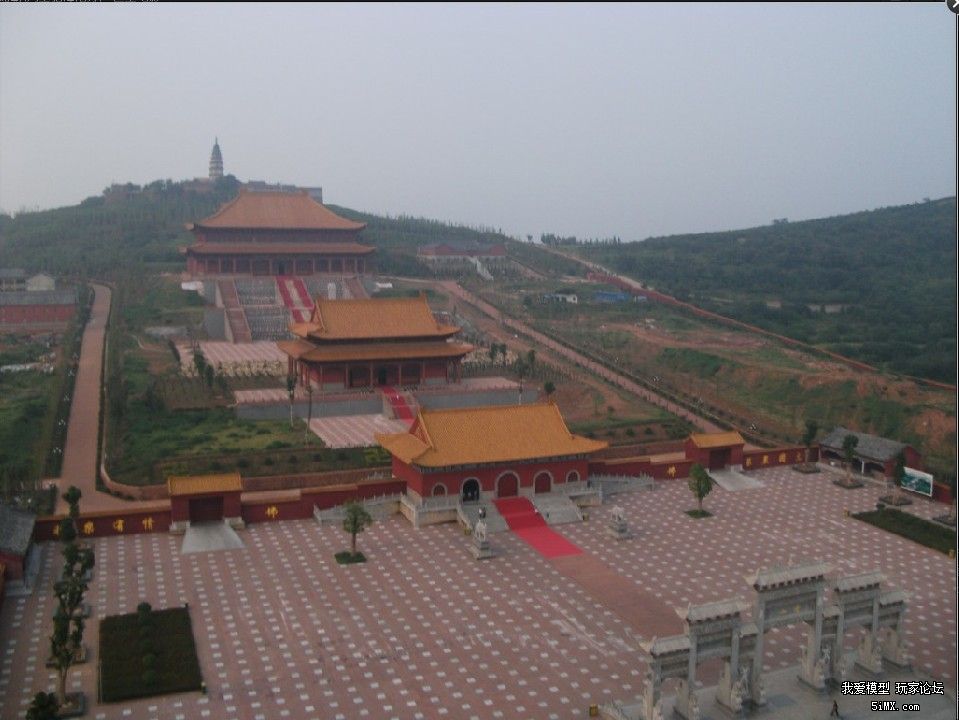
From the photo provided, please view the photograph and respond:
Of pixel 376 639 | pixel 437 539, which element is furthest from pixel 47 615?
pixel 437 539

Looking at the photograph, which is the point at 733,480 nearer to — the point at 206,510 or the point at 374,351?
the point at 374,351

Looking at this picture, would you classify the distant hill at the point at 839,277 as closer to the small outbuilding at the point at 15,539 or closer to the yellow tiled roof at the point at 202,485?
the yellow tiled roof at the point at 202,485

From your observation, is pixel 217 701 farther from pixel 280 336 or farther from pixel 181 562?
pixel 280 336

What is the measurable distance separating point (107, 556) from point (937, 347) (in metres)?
37.8

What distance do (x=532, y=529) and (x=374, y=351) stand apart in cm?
1494

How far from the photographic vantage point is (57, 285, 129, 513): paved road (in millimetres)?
25891

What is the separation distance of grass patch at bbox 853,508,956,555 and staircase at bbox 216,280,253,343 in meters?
32.0

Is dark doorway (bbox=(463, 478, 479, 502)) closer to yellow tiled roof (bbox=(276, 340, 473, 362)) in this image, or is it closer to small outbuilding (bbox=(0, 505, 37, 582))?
small outbuilding (bbox=(0, 505, 37, 582))

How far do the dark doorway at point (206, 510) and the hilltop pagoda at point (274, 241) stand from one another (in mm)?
34941

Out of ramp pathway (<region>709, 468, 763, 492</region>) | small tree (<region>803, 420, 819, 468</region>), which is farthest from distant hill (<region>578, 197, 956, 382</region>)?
ramp pathway (<region>709, 468, 763, 492</region>)

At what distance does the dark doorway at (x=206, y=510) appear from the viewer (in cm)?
2389

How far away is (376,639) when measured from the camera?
18016mm

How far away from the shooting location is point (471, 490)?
1000 inches

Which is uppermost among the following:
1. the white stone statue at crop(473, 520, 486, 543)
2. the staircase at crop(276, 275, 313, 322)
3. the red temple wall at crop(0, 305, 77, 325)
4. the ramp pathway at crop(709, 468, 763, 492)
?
the staircase at crop(276, 275, 313, 322)
